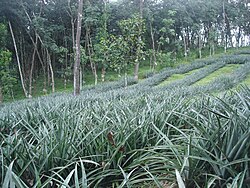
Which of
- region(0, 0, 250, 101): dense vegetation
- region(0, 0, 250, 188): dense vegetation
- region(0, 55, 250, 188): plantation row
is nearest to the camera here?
region(0, 55, 250, 188): plantation row

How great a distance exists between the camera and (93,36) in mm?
24594

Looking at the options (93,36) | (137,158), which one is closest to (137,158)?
(137,158)

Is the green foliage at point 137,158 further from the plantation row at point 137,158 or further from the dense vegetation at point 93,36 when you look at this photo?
the dense vegetation at point 93,36

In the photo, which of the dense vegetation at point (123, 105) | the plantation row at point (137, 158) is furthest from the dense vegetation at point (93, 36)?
the plantation row at point (137, 158)

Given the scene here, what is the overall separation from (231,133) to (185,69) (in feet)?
57.1

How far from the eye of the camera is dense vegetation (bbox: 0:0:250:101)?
15.0 metres

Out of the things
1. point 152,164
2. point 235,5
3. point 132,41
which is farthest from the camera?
point 235,5

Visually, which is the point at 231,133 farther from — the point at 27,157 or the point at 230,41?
the point at 230,41

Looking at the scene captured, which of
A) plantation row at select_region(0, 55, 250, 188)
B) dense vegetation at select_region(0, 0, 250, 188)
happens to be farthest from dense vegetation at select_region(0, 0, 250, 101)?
plantation row at select_region(0, 55, 250, 188)

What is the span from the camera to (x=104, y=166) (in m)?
1.81

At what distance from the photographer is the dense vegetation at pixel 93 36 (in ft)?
49.2

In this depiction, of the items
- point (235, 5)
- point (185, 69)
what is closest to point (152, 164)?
point (185, 69)

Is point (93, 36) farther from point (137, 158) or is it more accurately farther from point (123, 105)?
point (137, 158)

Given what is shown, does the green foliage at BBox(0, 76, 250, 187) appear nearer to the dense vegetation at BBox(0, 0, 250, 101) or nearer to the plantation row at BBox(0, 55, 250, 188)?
the plantation row at BBox(0, 55, 250, 188)
